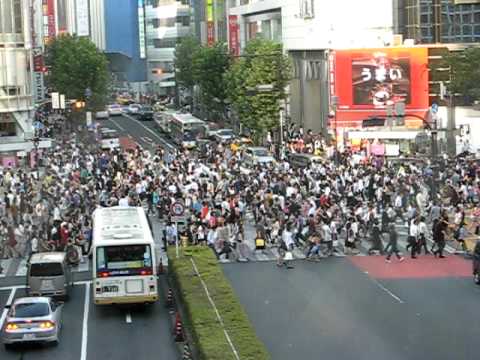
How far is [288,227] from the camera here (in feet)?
99.4

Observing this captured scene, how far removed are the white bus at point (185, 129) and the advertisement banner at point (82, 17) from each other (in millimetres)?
77270

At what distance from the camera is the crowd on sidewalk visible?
30781 mm

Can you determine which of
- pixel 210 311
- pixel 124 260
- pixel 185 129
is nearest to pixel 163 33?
pixel 185 129

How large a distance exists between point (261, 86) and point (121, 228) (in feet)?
126

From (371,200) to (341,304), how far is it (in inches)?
511

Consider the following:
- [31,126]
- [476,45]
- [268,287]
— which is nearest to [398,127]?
[476,45]

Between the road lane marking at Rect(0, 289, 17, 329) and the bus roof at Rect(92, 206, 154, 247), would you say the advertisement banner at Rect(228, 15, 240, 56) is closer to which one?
the bus roof at Rect(92, 206, 154, 247)

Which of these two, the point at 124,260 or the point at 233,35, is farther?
the point at 233,35

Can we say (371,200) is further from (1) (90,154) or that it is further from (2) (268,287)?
(1) (90,154)

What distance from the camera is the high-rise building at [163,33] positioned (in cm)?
13325

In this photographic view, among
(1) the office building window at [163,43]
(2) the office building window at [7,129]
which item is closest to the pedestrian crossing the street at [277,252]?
(2) the office building window at [7,129]

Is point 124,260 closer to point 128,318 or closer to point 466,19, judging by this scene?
point 128,318

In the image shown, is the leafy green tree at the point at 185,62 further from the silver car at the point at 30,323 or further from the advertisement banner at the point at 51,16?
the silver car at the point at 30,323

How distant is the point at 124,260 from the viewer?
23516 millimetres
